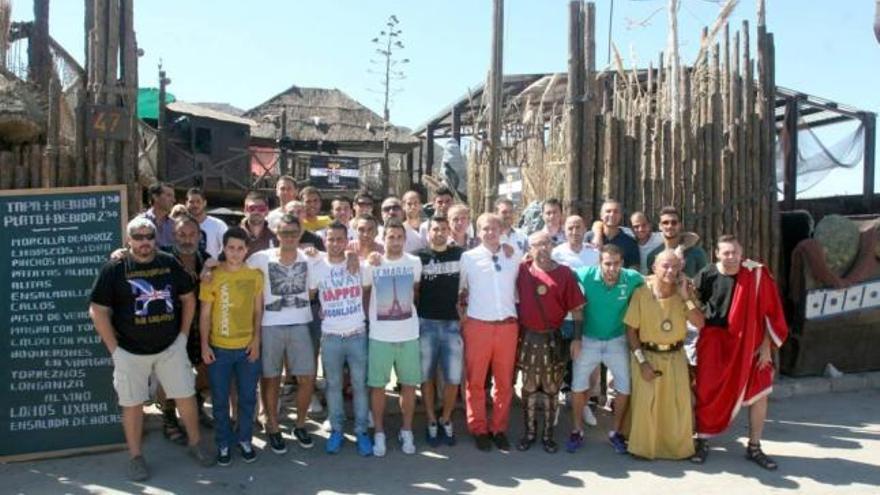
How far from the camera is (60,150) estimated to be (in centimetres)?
576

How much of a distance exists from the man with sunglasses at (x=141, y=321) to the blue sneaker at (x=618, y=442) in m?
2.95

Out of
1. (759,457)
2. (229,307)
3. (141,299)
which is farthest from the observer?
(759,457)

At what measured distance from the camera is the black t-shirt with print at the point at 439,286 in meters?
5.64

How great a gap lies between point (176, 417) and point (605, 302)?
3.39 meters

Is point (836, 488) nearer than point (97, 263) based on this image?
Yes

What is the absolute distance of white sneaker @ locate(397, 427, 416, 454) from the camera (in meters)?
5.54

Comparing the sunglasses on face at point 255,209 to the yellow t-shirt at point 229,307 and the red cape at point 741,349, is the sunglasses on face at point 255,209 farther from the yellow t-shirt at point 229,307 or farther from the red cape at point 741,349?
the red cape at point 741,349

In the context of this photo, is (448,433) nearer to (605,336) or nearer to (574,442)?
(574,442)

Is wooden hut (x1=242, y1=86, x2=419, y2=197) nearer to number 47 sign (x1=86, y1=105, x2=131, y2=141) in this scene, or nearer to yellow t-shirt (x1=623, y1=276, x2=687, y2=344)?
number 47 sign (x1=86, y1=105, x2=131, y2=141)

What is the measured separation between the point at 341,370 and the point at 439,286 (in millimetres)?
950

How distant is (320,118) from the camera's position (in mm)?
28984

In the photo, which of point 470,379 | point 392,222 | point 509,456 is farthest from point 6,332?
point 509,456

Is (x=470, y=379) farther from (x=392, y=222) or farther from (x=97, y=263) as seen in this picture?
(x=97, y=263)

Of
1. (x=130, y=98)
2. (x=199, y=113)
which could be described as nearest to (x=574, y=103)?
(x=130, y=98)
